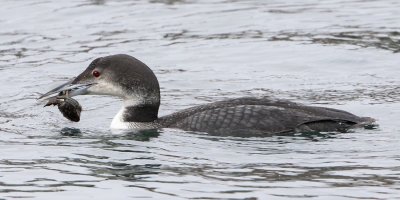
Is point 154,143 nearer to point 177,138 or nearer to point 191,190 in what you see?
point 177,138

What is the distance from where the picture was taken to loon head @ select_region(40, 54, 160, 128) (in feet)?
39.4

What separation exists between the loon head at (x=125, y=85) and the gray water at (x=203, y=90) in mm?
331

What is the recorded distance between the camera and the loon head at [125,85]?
1202 cm

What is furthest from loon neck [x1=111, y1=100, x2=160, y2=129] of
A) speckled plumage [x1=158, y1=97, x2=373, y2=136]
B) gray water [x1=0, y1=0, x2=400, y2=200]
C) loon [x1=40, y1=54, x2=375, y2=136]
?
speckled plumage [x1=158, y1=97, x2=373, y2=136]

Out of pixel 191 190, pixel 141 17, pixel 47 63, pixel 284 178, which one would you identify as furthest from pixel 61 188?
pixel 141 17

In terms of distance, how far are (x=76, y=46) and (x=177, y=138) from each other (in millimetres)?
5916

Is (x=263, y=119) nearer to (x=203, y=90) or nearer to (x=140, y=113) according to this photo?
(x=140, y=113)

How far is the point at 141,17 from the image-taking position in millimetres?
18594

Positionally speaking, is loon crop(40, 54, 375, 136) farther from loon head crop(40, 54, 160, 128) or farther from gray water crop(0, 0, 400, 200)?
gray water crop(0, 0, 400, 200)

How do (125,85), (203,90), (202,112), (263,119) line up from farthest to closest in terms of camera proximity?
(203,90) → (125,85) → (202,112) → (263,119)

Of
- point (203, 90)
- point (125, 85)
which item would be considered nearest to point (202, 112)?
point (125, 85)

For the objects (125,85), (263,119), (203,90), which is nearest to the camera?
(263,119)

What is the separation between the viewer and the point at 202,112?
38.4ft

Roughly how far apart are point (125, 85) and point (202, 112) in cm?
85
